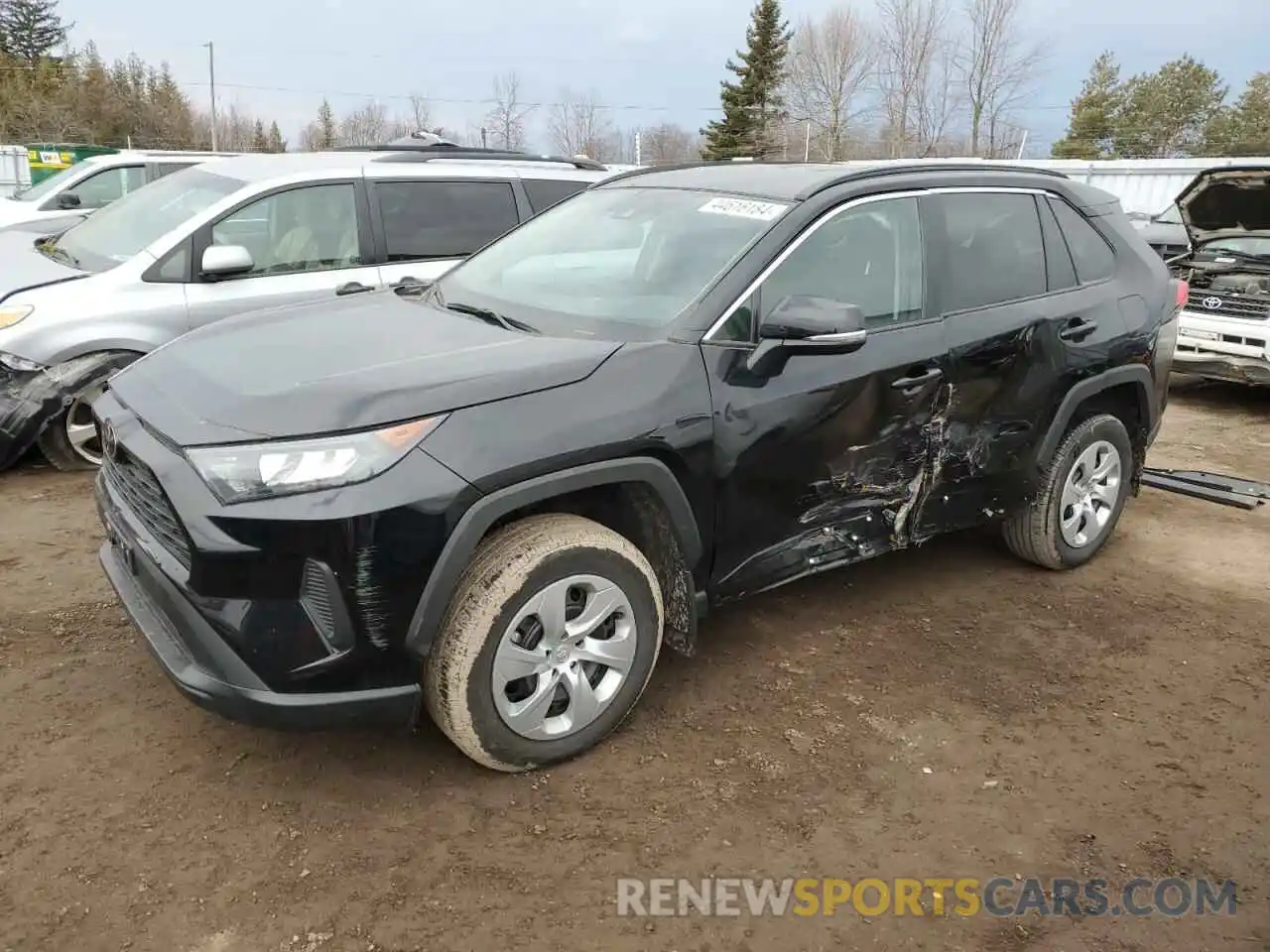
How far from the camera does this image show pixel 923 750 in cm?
310

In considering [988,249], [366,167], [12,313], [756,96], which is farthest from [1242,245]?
[756,96]

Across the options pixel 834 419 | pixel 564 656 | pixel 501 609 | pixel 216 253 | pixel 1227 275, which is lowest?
pixel 564 656

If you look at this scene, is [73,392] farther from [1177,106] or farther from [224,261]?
[1177,106]

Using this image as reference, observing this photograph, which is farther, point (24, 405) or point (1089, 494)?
point (24, 405)

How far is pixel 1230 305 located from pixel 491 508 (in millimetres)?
7729

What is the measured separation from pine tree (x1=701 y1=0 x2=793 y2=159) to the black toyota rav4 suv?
1826 inches

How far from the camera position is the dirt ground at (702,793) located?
2363mm

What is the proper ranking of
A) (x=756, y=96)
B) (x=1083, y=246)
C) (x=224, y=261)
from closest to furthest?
(x=1083, y=246) < (x=224, y=261) < (x=756, y=96)

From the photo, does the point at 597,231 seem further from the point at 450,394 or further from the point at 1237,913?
the point at 1237,913

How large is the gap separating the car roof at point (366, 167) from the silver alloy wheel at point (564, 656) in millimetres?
4188

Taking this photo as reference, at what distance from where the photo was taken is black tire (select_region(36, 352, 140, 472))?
521 cm

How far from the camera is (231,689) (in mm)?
2463

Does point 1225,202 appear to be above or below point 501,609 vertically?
above

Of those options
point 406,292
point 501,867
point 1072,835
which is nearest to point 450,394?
point 501,867
